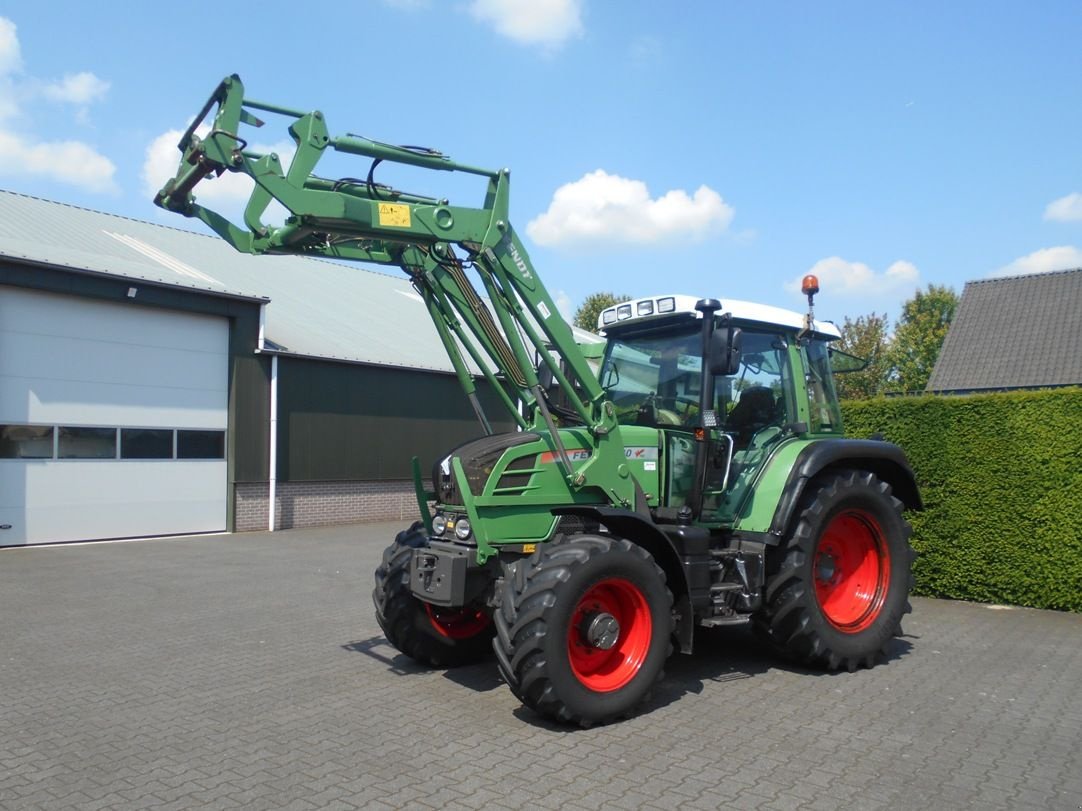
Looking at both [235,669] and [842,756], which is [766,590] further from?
[235,669]

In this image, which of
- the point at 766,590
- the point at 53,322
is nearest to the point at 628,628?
the point at 766,590

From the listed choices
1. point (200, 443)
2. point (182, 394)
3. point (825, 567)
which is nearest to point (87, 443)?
point (182, 394)

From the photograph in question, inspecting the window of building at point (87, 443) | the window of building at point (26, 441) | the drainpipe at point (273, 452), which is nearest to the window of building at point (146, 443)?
the window of building at point (87, 443)

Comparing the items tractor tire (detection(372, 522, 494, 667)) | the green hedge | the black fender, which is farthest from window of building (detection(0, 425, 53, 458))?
the green hedge

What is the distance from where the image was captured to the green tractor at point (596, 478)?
5047 millimetres

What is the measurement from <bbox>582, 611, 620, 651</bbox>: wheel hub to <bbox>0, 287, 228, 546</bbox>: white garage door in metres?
11.5

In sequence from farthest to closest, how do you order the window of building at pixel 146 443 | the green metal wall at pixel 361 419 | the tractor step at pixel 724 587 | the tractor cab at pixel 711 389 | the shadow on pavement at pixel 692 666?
the green metal wall at pixel 361 419
the window of building at pixel 146 443
the tractor cab at pixel 711 389
the tractor step at pixel 724 587
the shadow on pavement at pixel 692 666

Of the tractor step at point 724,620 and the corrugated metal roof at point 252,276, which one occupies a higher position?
the corrugated metal roof at point 252,276

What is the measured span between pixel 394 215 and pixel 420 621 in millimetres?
2804

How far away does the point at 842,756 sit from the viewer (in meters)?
4.66

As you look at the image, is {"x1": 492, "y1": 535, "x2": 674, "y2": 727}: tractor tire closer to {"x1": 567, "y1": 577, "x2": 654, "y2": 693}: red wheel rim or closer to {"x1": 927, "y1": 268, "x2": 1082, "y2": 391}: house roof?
{"x1": 567, "y1": 577, "x2": 654, "y2": 693}: red wheel rim

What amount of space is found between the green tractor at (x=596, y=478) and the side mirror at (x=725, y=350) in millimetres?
12

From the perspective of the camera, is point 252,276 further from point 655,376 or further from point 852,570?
point 852,570

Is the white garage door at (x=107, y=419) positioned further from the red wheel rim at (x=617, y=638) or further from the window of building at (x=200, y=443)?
the red wheel rim at (x=617, y=638)
